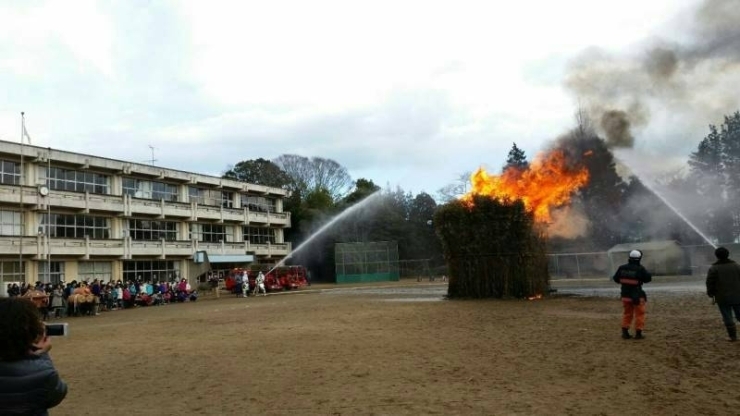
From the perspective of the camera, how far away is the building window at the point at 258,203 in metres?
67.9

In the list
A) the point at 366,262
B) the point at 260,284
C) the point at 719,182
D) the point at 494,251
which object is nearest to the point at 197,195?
the point at 366,262

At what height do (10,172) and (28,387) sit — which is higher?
(10,172)

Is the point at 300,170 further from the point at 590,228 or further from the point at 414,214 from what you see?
the point at 590,228

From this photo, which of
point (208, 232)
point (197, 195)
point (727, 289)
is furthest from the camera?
point (208, 232)

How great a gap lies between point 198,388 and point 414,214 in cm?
7040

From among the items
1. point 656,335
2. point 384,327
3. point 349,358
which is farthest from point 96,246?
point 656,335

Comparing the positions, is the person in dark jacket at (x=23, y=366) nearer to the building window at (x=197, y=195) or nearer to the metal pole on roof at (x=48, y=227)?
the metal pole on roof at (x=48, y=227)

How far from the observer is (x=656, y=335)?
11859 millimetres

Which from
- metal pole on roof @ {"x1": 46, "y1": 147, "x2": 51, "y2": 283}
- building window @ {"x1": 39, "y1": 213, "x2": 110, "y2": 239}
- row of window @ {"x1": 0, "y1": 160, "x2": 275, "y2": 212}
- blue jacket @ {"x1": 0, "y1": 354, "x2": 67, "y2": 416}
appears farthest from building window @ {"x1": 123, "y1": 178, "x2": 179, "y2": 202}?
blue jacket @ {"x1": 0, "y1": 354, "x2": 67, "y2": 416}

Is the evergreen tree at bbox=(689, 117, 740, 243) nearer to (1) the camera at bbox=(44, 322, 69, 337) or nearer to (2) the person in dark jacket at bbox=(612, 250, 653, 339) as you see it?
(2) the person in dark jacket at bbox=(612, 250, 653, 339)

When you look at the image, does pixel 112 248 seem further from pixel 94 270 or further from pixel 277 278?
pixel 277 278

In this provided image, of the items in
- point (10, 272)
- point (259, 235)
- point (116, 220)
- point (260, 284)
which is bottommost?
point (260, 284)

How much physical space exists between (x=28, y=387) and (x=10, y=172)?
46.4m

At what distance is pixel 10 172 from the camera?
138ft
